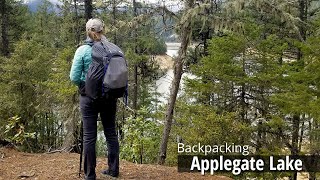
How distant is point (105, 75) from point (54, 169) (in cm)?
182

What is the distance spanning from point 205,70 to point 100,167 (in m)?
12.6

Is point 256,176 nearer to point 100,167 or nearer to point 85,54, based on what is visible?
point 100,167

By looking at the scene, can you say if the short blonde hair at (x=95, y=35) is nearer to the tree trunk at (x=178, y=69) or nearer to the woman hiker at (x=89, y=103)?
the woman hiker at (x=89, y=103)

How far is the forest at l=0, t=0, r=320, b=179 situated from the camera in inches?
319

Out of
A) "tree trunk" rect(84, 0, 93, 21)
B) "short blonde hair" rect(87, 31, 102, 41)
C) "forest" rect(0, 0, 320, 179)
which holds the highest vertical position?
"tree trunk" rect(84, 0, 93, 21)

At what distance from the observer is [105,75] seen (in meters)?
A: 4.09

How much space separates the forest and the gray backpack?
9.36 feet

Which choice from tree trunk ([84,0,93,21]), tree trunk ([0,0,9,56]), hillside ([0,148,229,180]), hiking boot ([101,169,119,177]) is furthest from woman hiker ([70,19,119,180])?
tree trunk ([0,0,9,56])

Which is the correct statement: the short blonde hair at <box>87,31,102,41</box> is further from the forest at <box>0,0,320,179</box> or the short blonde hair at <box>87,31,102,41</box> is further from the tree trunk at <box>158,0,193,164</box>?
the tree trunk at <box>158,0,193,164</box>

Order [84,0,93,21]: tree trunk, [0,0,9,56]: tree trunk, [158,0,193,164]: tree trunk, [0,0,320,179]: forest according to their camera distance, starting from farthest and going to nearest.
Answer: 1. [0,0,9,56]: tree trunk
2. [84,0,93,21]: tree trunk
3. [0,0,320,179]: forest
4. [158,0,193,164]: tree trunk

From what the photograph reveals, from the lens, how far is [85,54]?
4.23 metres

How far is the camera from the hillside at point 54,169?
507 cm

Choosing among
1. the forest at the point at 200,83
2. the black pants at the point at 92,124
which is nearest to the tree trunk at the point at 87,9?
the forest at the point at 200,83

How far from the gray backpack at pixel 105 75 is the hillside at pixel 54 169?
1.17m
